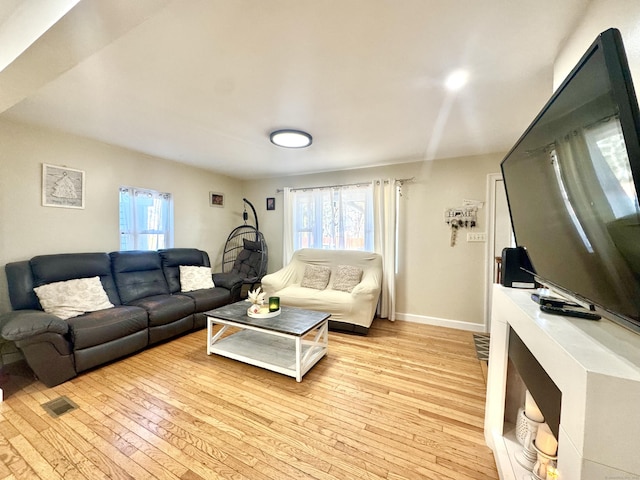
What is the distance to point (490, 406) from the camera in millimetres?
1510

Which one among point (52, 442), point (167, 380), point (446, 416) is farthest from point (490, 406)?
point (52, 442)

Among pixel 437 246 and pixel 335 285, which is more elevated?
pixel 437 246

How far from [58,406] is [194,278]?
6.21ft

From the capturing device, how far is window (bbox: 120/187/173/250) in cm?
336

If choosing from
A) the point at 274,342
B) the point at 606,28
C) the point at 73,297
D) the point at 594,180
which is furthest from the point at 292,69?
the point at 73,297

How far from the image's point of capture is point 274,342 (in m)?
2.71

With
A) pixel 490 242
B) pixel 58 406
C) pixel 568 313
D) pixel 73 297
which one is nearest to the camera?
pixel 568 313

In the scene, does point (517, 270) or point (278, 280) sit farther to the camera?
point (278, 280)

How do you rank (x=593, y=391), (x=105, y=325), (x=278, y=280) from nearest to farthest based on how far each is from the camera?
(x=593, y=391) < (x=105, y=325) < (x=278, y=280)

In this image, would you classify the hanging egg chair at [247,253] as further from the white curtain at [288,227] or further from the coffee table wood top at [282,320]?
the coffee table wood top at [282,320]

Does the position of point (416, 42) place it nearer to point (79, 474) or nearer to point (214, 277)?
point (79, 474)

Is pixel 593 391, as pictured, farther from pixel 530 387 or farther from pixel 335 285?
pixel 335 285

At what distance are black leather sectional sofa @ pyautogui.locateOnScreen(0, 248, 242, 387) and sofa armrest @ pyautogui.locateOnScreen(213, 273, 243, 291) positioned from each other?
1cm

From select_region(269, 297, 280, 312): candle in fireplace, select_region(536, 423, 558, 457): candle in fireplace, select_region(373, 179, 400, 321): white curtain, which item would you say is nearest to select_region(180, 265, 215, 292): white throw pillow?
select_region(269, 297, 280, 312): candle in fireplace
